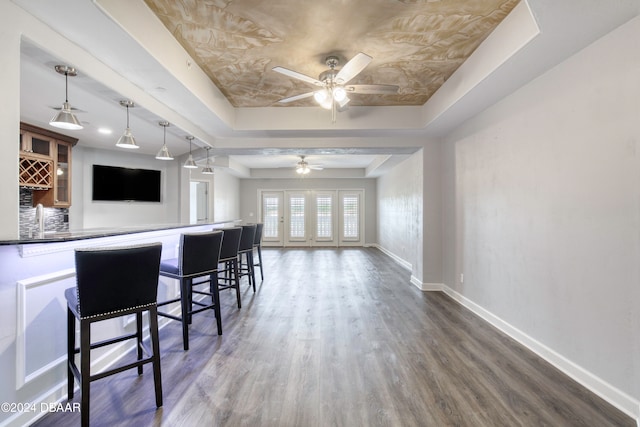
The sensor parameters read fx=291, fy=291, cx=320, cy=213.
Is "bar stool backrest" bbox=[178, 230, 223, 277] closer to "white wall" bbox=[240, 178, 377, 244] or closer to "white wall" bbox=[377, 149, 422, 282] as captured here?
"white wall" bbox=[377, 149, 422, 282]

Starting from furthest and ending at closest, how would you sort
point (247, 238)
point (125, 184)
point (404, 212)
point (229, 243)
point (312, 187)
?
point (312, 187) → point (404, 212) → point (125, 184) → point (247, 238) → point (229, 243)

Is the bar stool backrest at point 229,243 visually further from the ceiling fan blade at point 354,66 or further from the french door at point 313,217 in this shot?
the french door at point 313,217

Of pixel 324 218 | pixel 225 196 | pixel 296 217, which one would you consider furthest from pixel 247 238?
pixel 324 218

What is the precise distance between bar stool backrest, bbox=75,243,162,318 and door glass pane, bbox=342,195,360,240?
812 cm

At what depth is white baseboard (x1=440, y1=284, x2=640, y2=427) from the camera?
70.3 inches

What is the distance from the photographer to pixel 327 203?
32.0 feet

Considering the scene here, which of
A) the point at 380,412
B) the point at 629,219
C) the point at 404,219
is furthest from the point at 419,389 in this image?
the point at 404,219

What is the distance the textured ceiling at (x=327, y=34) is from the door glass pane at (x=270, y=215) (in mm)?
6540

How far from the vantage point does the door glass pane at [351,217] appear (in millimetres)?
9758

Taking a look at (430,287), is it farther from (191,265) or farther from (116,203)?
(116,203)

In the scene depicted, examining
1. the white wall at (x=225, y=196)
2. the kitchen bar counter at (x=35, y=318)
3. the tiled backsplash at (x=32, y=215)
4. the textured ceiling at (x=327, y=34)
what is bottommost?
the kitchen bar counter at (x=35, y=318)

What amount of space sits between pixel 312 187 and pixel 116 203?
215 inches

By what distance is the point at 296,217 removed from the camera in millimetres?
9766

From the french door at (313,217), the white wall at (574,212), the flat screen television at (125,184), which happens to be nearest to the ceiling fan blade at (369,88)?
the white wall at (574,212)
